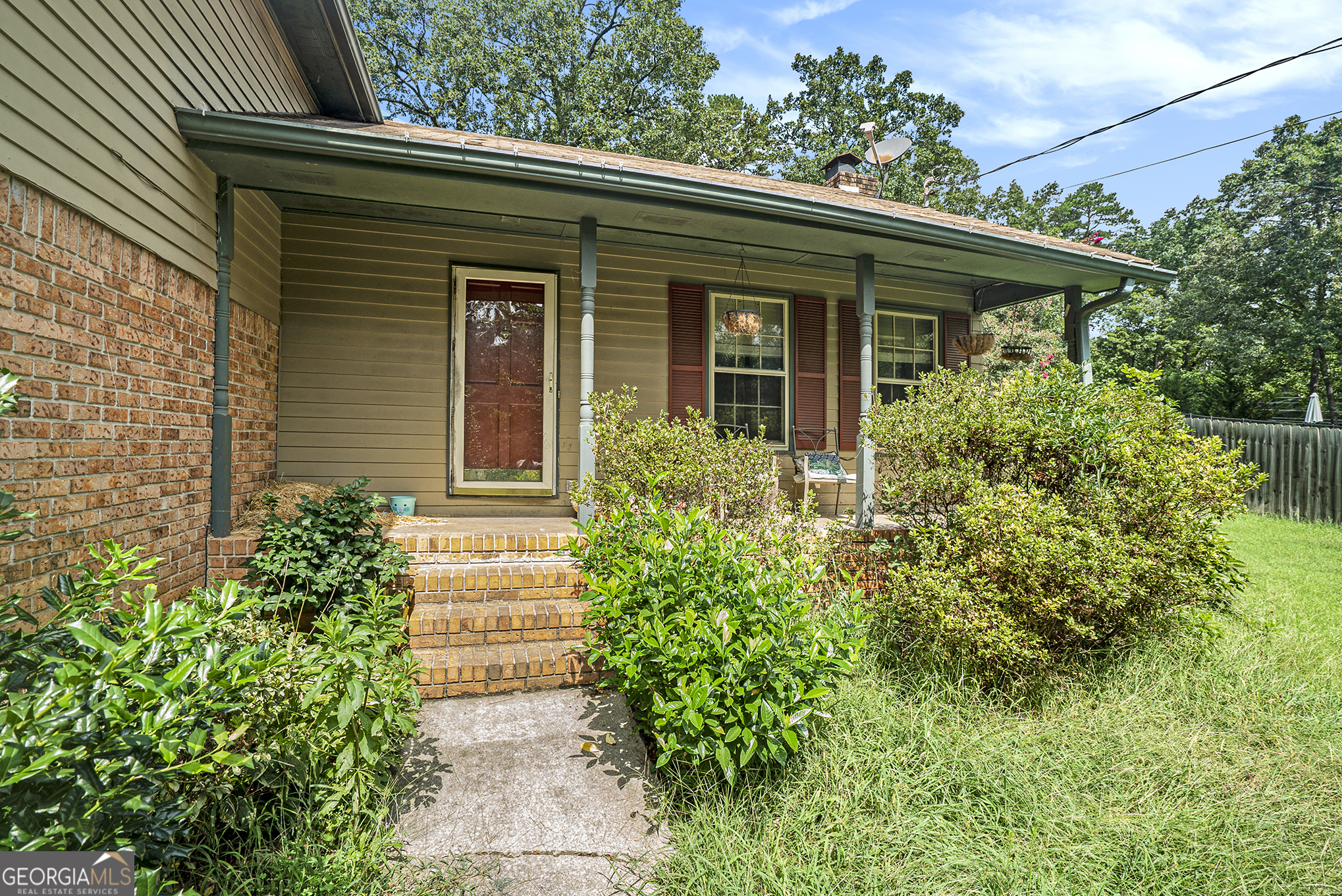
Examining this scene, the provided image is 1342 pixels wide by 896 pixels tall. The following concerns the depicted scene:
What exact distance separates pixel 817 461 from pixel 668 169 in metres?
2.83

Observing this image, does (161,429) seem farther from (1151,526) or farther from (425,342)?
(1151,526)

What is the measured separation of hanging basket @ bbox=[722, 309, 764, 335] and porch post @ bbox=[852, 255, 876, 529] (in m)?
0.86

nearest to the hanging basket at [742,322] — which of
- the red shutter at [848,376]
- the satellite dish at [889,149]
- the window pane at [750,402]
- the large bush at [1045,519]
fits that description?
the window pane at [750,402]

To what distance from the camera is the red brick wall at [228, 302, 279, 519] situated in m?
3.91

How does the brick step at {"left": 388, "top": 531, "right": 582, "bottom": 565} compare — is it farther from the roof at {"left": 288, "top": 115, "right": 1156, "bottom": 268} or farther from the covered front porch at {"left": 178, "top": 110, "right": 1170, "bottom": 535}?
the roof at {"left": 288, "top": 115, "right": 1156, "bottom": 268}

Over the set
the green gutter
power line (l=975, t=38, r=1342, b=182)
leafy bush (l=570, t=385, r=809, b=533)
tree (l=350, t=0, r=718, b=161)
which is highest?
tree (l=350, t=0, r=718, b=161)

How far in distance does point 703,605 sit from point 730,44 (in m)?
18.8

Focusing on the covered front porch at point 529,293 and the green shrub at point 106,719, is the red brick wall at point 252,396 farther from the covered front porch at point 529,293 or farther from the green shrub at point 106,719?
the green shrub at point 106,719

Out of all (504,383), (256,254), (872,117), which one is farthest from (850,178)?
(872,117)

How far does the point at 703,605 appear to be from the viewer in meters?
2.44

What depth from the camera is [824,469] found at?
5.62m

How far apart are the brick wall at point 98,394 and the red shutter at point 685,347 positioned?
3.47 metres

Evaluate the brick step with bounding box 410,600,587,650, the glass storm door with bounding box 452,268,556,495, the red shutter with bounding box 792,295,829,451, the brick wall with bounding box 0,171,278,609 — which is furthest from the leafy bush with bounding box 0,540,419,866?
the red shutter with bounding box 792,295,829,451

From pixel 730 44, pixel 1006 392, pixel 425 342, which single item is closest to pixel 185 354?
pixel 425 342
